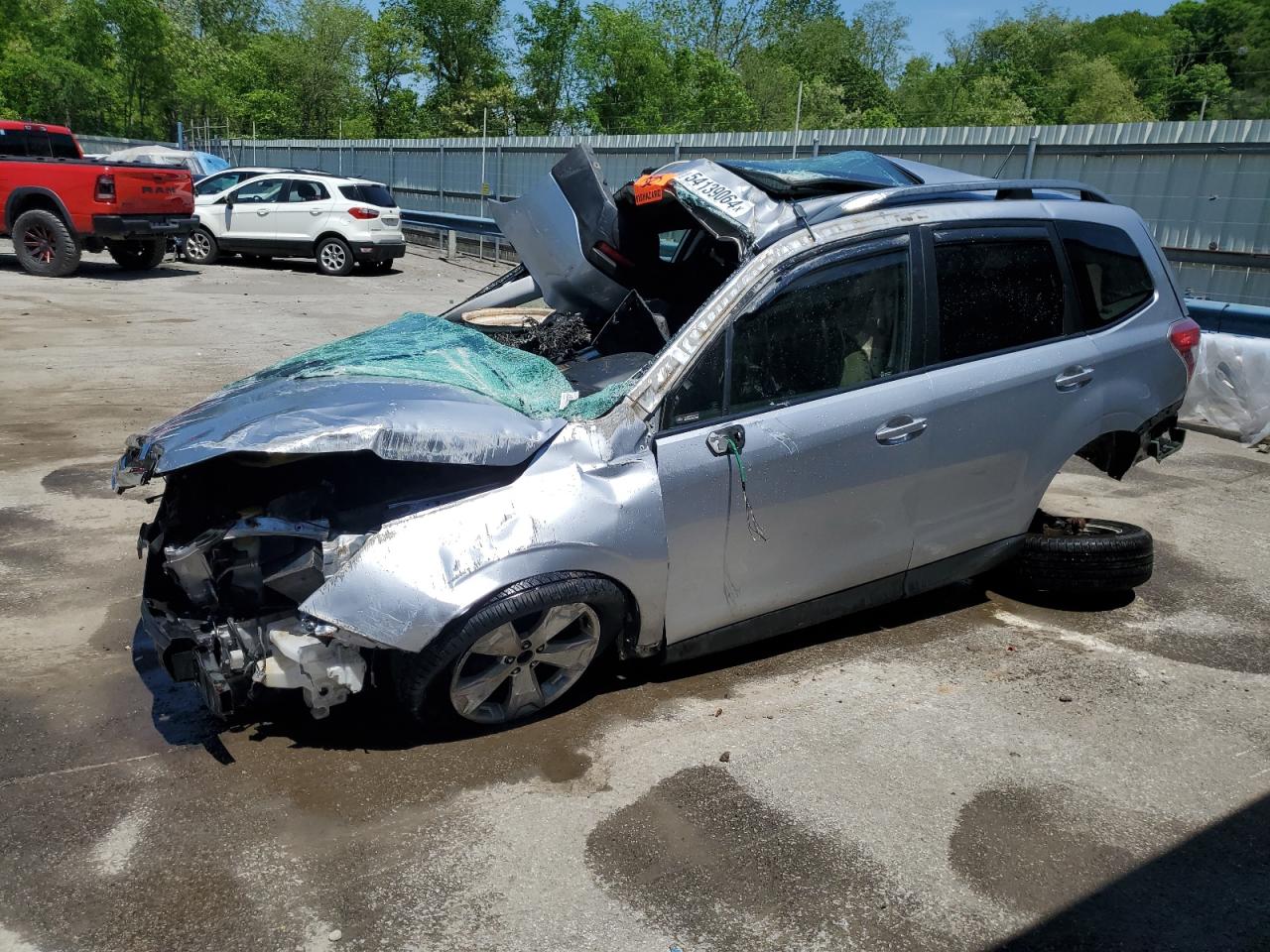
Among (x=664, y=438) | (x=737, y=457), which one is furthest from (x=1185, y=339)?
(x=664, y=438)

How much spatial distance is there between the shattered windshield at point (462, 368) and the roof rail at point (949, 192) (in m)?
1.26

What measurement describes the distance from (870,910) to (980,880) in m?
0.39

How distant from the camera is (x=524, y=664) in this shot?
363cm

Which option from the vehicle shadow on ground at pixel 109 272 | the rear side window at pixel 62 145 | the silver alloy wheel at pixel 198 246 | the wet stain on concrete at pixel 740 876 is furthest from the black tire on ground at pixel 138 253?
the wet stain on concrete at pixel 740 876

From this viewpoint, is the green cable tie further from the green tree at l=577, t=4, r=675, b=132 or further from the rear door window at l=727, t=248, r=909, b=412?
the green tree at l=577, t=4, r=675, b=132

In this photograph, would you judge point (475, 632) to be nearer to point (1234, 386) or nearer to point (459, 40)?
point (1234, 386)

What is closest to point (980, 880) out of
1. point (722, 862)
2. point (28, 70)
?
point (722, 862)

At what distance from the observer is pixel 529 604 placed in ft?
11.3

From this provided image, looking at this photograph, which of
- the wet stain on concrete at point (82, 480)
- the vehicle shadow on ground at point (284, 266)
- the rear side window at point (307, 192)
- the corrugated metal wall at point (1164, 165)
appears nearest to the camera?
the wet stain on concrete at point (82, 480)

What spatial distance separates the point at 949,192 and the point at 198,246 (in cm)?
1748

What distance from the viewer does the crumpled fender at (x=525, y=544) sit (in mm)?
3271

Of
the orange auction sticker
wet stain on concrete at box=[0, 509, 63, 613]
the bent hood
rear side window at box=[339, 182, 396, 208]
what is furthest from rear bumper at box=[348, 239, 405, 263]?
the bent hood

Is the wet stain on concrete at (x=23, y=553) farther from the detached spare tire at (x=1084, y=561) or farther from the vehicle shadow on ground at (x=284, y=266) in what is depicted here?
the vehicle shadow on ground at (x=284, y=266)

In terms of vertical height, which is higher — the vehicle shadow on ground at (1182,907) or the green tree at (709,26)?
the green tree at (709,26)
